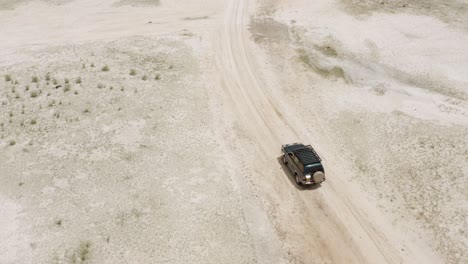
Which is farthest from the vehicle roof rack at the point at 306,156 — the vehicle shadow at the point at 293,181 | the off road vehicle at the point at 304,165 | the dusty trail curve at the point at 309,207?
the dusty trail curve at the point at 309,207

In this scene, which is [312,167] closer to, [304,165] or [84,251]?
[304,165]

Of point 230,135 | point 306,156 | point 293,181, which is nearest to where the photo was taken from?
point 306,156

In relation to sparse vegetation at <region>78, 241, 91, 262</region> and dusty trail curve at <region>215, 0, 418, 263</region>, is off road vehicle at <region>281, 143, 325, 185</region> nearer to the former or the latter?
dusty trail curve at <region>215, 0, 418, 263</region>

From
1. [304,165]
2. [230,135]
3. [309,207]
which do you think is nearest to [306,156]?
[304,165]

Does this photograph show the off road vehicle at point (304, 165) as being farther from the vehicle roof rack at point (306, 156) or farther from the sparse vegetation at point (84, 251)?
the sparse vegetation at point (84, 251)

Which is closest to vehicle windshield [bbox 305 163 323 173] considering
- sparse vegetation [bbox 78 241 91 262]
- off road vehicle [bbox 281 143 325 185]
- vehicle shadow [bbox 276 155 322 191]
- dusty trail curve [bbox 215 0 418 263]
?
off road vehicle [bbox 281 143 325 185]

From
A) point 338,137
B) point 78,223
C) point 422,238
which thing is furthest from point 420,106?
point 78,223
